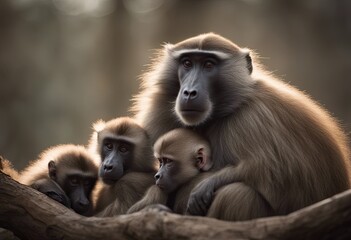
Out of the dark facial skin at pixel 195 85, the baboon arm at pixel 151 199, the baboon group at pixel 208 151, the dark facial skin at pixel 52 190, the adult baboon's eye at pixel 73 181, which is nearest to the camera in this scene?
the baboon group at pixel 208 151

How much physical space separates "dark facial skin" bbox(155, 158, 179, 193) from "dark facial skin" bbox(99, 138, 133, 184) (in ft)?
1.77

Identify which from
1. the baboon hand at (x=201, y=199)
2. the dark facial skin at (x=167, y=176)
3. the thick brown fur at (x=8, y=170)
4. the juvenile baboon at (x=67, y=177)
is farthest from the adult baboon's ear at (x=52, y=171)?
the baboon hand at (x=201, y=199)

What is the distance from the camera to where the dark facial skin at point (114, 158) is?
6164mm

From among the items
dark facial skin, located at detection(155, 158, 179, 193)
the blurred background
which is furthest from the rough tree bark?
the blurred background

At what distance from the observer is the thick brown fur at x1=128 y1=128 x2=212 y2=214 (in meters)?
5.80

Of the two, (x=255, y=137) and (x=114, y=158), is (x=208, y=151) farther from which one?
(x=114, y=158)

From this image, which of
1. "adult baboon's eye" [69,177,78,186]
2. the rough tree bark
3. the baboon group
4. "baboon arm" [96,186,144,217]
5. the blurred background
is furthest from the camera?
the blurred background

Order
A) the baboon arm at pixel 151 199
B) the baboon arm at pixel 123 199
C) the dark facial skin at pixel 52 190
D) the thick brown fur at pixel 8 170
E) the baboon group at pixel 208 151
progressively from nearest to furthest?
the baboon group at pixel 208 151 < the baboon arm at pixel 151 199 < the baboon arm at pixel 123 199 < the dark facial skin at pixel 52 190 < the thick brown fur at pixel 8 170

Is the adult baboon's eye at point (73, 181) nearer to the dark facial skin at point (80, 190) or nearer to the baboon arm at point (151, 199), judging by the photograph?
the dark facial skin at point (80, 190)

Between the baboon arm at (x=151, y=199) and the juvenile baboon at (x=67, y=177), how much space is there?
2.54 feet

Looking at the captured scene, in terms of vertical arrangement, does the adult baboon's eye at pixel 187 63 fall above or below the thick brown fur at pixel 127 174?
above

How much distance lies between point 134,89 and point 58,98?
3183 millimetres

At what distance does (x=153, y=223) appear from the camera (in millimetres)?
4770

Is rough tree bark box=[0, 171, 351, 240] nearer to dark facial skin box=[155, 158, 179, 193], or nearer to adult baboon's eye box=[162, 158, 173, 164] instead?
dark facial skin box=[155, 158, 179, 193]
